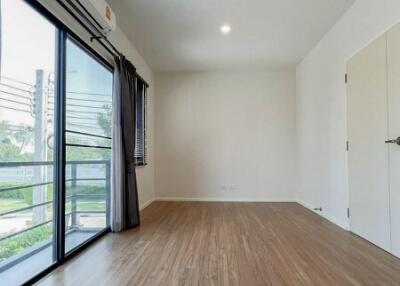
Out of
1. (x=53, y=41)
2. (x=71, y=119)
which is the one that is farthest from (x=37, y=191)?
(x=53, y=41)

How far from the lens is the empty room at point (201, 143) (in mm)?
2293

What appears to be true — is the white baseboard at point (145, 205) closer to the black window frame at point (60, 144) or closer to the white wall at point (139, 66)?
the white wall at point (139, 66)

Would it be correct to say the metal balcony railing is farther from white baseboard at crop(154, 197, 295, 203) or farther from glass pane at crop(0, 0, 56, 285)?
white baseboard at crop(154, 197, 295, 203)

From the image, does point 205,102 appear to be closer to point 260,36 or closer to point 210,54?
point 210,54

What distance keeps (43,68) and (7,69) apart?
0.41 metres

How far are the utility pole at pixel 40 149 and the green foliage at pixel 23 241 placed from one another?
97 mm

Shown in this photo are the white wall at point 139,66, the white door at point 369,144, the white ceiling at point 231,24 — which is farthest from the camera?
the white ceiling at point 231,24

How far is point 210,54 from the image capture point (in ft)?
16.4

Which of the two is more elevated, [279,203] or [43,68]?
[43,68]

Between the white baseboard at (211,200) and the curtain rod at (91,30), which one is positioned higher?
the curtain rod at (91,30)

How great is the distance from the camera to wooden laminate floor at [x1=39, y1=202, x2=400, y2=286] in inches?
86.0

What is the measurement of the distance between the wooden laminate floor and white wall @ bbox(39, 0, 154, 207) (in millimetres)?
1219

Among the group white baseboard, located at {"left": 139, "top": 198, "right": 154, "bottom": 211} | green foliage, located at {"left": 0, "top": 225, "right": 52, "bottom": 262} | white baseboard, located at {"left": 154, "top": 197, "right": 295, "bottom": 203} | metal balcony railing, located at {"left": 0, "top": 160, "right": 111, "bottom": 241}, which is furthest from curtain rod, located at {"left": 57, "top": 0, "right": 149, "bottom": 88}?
white baseboard, located at {"left": 154, "top": 197, "right": 295, "bottom": 203}

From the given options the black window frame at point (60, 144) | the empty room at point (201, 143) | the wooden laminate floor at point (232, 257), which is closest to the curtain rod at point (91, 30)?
the empty room at point (201, 143)
